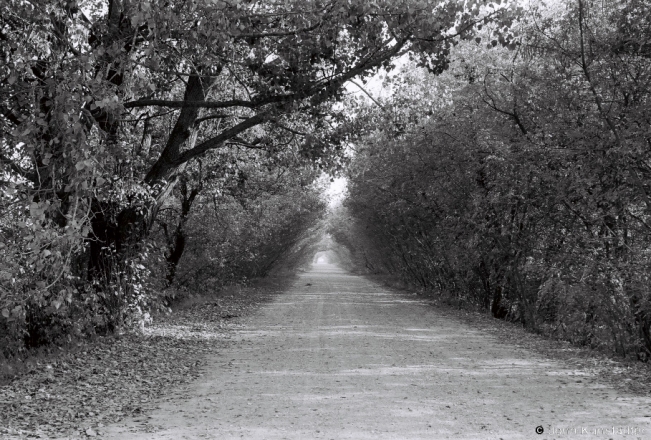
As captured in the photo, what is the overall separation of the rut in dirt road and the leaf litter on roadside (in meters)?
0.38

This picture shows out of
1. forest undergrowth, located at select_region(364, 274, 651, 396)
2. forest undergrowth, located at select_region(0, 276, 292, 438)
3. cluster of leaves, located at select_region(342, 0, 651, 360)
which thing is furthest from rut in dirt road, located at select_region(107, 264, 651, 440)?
cluster of leaves, located at select_region(342, 0, 651, 360)

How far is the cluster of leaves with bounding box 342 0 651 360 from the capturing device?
32.9 ft

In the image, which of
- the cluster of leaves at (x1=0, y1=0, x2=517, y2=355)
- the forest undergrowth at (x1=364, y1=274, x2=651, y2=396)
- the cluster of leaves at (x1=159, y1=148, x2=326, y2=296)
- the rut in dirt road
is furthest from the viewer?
the cluster of leaves at (x1=159, y1=148, x2=326, y2=296)

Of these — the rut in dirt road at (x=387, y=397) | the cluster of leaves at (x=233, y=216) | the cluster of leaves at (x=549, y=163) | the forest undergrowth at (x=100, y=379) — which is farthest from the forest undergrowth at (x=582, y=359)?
the cluster of leaves at (x=233, y=216)

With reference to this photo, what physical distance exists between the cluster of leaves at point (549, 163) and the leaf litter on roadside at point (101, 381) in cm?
546

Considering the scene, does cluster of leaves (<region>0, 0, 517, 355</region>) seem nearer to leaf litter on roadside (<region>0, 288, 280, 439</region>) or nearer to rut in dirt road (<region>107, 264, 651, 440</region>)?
leaf litter on roadside (<region>0, 288, 280, 439</region>)

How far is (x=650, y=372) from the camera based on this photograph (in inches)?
339

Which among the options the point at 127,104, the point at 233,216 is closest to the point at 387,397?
the point at 127,104

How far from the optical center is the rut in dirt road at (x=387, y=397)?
564cm

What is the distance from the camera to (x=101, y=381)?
7863 mm

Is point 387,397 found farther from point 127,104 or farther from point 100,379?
point 127,104

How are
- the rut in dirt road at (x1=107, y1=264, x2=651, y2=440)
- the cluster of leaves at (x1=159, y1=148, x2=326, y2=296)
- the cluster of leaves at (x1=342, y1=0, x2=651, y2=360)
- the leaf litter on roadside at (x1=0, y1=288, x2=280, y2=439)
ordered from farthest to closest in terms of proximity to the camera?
the cluster of leaves at (x1=159, y1=148, x2=326, y2=296), the cluster of leaves at (x1=342, y1=0, x2=651, y2=360), the leaf litter on roadside at (x1=0, y1=288, x2=280, y2=439), the rut in dirt road at (x1=107, y1=264, x2=651, y2=440)

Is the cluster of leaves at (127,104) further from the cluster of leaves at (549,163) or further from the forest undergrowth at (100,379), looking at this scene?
the cluster of leaves at (549,163)

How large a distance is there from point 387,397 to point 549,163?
733 cm
